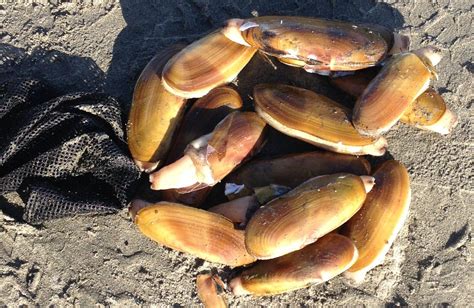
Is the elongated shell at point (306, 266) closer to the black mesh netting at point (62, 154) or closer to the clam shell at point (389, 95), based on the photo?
the clam shell at point (389, 95)

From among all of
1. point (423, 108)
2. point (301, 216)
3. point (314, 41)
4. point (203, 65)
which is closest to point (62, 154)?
point (203, 65)

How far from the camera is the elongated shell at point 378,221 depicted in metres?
3.09

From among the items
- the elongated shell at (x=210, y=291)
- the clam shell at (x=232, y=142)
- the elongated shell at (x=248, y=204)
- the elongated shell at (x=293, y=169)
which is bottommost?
the elongated shell at (x=210, y=291)

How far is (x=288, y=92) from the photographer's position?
10.4 ft

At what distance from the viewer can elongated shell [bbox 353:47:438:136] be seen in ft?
9.86

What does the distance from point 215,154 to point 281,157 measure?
0.41 metres

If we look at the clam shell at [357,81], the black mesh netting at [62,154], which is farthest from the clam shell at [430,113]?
the black mesh netting at [62,154]

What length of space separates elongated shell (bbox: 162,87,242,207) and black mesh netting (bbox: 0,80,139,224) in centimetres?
27

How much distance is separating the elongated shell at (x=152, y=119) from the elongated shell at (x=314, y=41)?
48 cm

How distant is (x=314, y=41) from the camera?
119 inches

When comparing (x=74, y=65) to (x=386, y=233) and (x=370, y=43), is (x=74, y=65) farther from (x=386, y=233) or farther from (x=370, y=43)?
(x=386, y=233)

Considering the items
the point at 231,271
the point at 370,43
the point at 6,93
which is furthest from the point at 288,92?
the point at 6,93

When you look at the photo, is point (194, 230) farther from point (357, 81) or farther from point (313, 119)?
point (357, 81)

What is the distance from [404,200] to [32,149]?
6.75 ft
